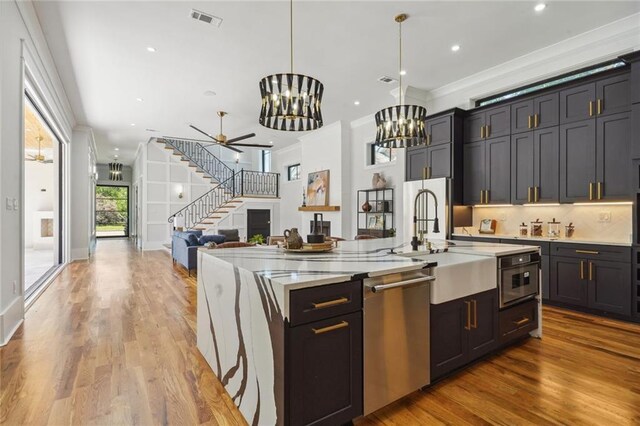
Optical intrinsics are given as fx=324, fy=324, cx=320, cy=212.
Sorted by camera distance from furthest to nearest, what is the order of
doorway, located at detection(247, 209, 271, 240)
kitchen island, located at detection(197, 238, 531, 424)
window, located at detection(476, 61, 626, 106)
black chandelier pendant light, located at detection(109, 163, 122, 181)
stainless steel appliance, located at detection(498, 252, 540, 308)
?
black chandelier pendant light, located at detection(109, 163, 122, 181)
doorway, located at detection(247, 209, 271, 240)
window, located at detection(476, 61, 626, 106)
stainless steel appliance, located at detection(498, 252, 540, 308)
kitchen island, located at detection(197, 238, 531, 424)

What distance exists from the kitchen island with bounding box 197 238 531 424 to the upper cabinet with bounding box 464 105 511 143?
4.05 metres

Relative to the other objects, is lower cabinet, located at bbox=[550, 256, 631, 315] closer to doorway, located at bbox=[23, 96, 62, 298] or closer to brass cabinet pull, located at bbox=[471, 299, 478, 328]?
brass cabinet pull, located at bbox=[471, 299, 478, 328]

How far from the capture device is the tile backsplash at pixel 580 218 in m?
4.21

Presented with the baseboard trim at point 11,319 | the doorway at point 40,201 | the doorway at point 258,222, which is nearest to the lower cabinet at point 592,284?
the baseboard trim at point 11,319

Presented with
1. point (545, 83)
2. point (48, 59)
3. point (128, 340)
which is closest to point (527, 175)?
point (545, 83)

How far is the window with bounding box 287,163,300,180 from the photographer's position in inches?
454

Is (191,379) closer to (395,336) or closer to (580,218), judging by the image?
(395,336)

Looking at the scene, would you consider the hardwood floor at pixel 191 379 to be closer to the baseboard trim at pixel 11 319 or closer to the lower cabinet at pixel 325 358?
the baseboard trim at pixel 11 319

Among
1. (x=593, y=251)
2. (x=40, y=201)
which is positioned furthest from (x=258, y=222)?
(x=593, y=251)

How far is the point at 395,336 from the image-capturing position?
201cm

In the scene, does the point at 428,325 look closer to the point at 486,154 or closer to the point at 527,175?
the point at 527,175

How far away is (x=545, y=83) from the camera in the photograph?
504 cm

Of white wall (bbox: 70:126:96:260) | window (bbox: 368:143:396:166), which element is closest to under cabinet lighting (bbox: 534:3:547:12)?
window (bbox: 368:143:396:166)

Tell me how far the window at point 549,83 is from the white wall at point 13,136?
6475 mm
